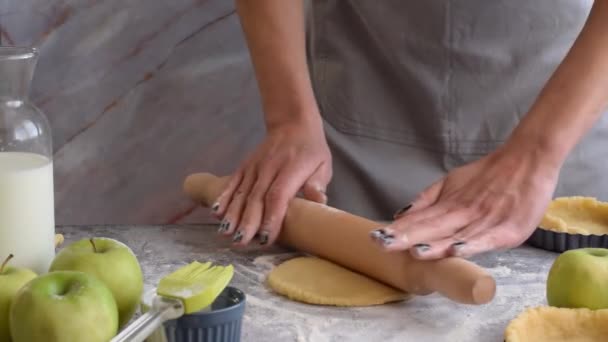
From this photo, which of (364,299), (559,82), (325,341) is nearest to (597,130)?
(559,82)

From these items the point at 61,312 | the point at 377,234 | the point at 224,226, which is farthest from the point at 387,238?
the point at 61,312

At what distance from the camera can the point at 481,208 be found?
1.28 metres

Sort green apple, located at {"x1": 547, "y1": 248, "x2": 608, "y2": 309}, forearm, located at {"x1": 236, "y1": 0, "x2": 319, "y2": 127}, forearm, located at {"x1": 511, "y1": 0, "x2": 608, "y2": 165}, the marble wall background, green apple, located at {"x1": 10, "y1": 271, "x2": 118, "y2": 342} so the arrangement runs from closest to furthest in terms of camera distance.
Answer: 1. green apple, located at {"x1": 10, "y1": 271, "x2": 118, "y2": 342}
2. green apple, located at {"x1": 547, "y1": 248, "x2": 608, "y2": 309}
3. forearm, located at {"x1": 511, "y1": 0, "x2": 608, "y2": 165}
4. forearm, located at {"x1": 236, "y1": 0, "x2": 319, "y2": 127}
5. the marble wall background

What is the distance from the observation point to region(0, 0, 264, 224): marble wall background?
2.27 metres

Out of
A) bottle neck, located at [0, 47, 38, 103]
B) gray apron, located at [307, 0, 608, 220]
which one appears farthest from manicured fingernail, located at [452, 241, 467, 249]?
bottle neck, located at [0, 47, 38, 103]

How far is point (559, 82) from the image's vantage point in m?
1.34

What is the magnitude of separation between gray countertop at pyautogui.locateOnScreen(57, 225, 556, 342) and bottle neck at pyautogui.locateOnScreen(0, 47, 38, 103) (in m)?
0.28

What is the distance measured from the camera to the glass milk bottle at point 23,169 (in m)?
1.04

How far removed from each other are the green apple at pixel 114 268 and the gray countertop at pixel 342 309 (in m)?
0.07

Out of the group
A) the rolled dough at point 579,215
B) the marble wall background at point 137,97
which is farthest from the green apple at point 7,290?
the marble wall background at point 137,97

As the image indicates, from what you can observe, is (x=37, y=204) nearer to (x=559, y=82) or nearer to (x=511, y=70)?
(x=559, y=82)

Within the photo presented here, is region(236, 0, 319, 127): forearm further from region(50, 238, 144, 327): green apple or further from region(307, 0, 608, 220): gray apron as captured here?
region(50, 238, 144, 327): green apple

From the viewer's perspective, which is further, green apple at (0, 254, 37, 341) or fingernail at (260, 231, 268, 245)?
fingernail at (260, 231, 268, 245)

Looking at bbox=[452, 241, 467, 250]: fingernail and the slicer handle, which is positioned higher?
the slicer handle
